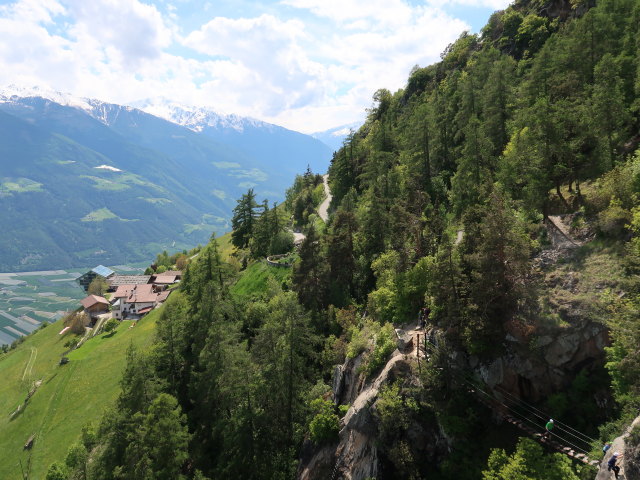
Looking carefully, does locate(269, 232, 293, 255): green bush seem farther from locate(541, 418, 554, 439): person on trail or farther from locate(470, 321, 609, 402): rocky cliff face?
locate(541, 418, 554, 439): person on trail

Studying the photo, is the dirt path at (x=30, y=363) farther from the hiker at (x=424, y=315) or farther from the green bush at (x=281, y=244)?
the hiker at (x=424, y=315)

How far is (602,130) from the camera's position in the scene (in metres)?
31.4

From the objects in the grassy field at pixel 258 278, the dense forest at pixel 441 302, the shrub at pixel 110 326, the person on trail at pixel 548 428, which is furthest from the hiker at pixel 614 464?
the shrub at pixel 110 326

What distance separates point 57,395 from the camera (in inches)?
2490

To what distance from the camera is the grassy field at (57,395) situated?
174ft

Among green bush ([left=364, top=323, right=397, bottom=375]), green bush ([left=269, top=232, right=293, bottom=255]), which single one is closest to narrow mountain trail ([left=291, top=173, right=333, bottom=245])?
green bush ([left=269, top=232, right=293, bottom=255])

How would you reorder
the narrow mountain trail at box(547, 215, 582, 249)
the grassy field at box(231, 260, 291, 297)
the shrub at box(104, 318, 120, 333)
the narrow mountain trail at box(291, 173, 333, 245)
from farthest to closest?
the shrub at box(104, 318, 120, 333) → the narrow mountain trail at box(291, 173, 333, 245) → the grassy field at box(231, 260, 291, 297) → the narrow mountain trail at box(547, 215, 582, 249)

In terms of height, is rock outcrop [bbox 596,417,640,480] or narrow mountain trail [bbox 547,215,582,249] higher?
narrow mountain trail [bbox 547,215,582,249]

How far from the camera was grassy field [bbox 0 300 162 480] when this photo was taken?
174ft

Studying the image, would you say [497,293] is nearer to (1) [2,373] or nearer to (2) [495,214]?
(2) [495,214]

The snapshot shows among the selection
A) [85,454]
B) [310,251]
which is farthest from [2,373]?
[310,251]

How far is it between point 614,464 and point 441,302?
38.4 ft

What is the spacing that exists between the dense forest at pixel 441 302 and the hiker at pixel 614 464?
6.94 ft

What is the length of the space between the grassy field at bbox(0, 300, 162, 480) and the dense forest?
8527 mm
